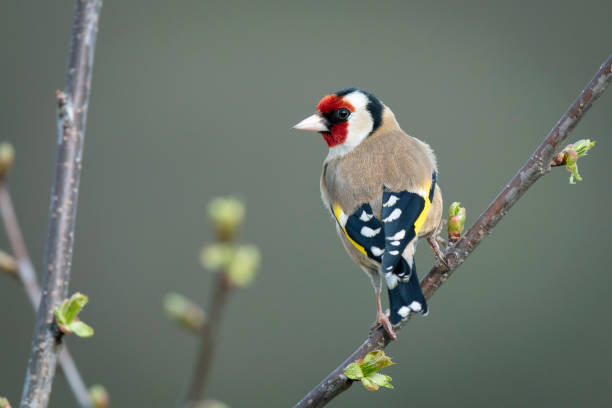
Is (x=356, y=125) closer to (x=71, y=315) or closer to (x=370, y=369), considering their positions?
(x=370, y=369)

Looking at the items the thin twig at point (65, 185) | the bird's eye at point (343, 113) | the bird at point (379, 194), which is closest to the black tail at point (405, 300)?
the bird at point (379, 194)

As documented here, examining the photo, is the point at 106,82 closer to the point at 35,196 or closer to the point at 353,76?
the point at 35,196

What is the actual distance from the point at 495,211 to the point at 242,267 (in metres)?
0.94

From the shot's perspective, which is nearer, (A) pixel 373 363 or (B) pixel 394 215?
(A) pixel 373 363

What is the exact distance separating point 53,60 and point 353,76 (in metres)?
3.70

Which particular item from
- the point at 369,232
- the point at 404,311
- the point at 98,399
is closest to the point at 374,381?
the point at 404,311

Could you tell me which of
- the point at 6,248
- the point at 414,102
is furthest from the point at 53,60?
the point at 414,102

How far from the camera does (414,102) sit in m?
6.89

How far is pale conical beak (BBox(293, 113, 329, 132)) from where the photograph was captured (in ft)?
8.68

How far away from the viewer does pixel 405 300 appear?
1.93m

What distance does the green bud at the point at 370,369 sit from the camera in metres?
1.58

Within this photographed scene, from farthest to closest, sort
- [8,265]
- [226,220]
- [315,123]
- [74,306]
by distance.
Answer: [315,123]
[8,265]
[74,306]
[226,220]

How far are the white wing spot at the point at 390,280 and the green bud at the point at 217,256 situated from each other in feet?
2.99

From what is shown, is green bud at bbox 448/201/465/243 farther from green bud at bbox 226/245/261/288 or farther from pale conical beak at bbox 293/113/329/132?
green bud at bbox 226/245/261/288
